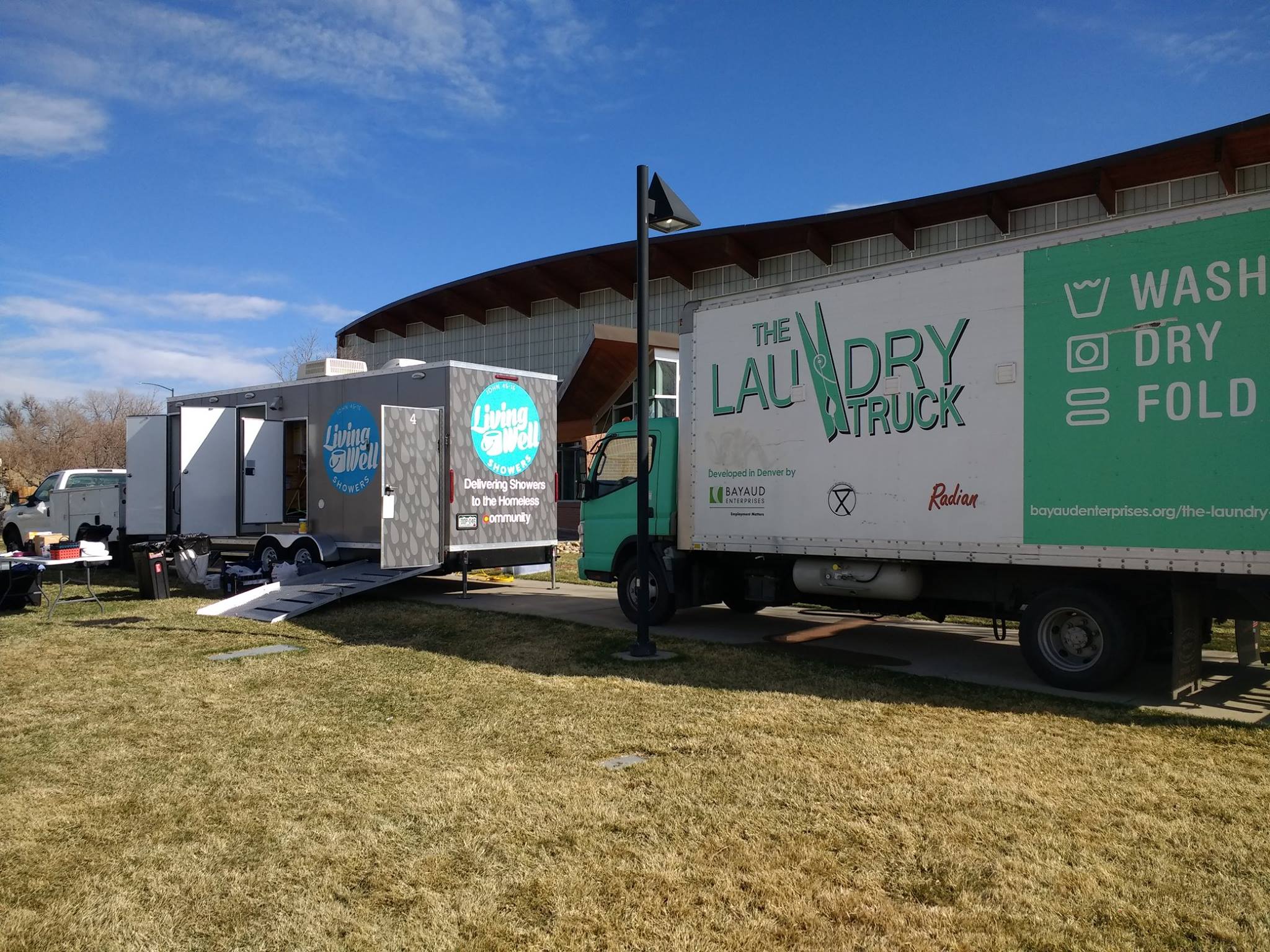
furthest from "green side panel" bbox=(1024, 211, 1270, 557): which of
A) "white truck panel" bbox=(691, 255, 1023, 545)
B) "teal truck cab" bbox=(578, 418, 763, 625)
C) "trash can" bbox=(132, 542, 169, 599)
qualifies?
"trash can" bbox=(132, 542, 169, 599)

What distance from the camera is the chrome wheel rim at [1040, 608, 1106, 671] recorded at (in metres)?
7.68

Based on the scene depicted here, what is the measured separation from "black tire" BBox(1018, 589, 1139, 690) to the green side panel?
52 centimetres

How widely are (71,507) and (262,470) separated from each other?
7.47 metres

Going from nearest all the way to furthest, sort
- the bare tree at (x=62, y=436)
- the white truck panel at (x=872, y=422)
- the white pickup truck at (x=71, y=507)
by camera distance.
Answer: the white truck panel at (x=872, y=422), the white pickup truck at (x=71, y=507), the bare tree at (x=62, y=436)

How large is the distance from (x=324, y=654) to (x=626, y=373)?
17.5 m

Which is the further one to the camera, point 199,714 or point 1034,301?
point 1034,301

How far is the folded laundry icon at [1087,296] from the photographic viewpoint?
7395 millimetres

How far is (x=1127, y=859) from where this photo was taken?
4.20 metres

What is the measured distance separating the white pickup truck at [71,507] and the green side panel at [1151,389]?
629 inches

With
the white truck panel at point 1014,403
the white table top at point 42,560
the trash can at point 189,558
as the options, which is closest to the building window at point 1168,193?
the white truck panel at point 1014,403

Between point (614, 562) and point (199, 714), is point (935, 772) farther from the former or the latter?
point (614, 562)

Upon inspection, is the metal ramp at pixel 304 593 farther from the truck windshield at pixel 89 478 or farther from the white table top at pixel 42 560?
the truck windshield at pixel 89 478

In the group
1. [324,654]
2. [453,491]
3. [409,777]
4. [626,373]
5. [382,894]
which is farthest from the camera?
[626,373]

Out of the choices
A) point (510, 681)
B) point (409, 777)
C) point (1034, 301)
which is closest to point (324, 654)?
point (510, 681)
